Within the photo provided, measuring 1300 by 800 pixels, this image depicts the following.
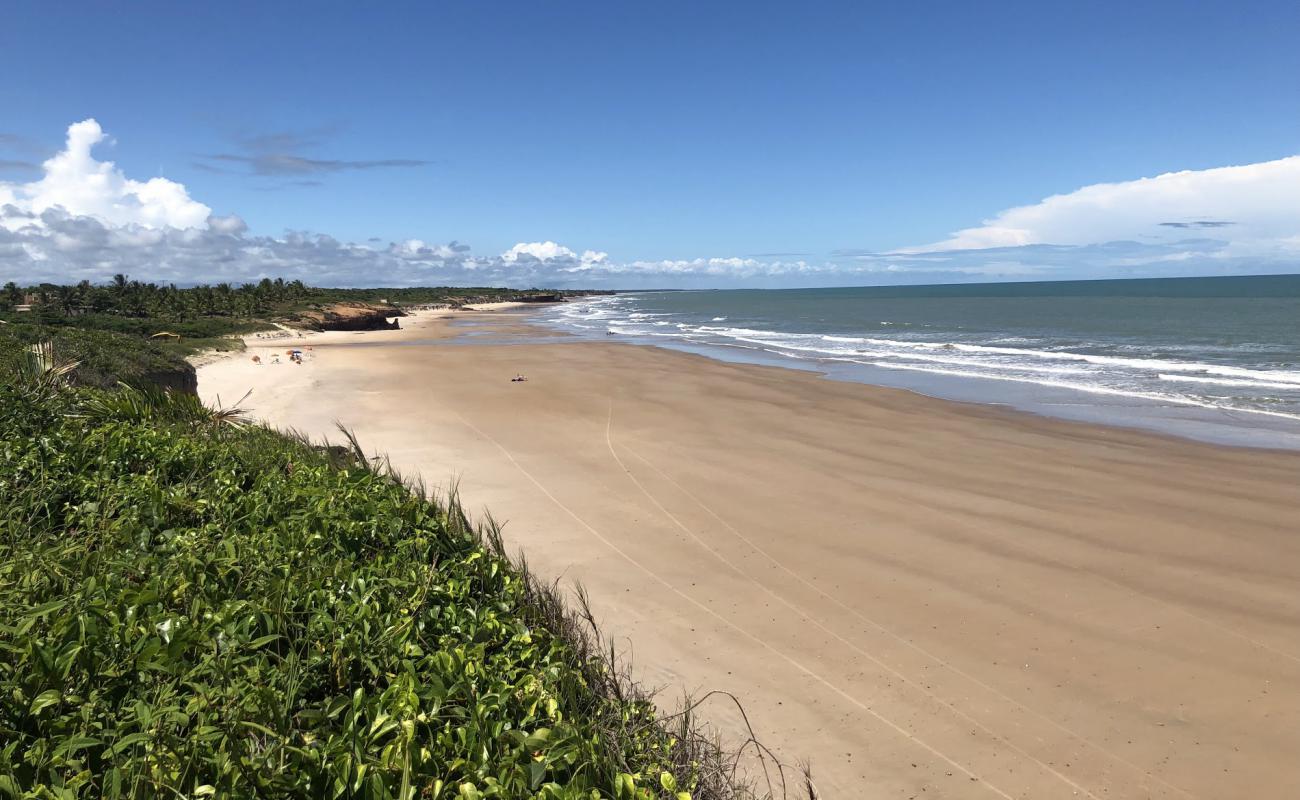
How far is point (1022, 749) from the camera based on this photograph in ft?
18.0

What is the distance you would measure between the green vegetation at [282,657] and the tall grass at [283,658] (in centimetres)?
1

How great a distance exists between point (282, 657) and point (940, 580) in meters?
7.40

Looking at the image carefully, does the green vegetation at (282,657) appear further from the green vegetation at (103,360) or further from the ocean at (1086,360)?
the ocean at (1086,360)

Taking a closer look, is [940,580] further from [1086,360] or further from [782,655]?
[1086,360]

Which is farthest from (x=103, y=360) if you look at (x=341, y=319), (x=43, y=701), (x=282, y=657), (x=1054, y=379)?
(x=341, y=319)

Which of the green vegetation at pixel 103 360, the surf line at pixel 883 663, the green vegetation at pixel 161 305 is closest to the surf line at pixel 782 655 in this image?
the surf line at pixel 883 663

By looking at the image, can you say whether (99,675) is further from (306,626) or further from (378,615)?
(378,615)

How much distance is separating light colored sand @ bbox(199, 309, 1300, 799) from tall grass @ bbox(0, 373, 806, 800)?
1818mm

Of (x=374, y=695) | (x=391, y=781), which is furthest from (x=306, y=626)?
(x=391, y=781)

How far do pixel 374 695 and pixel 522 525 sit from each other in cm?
749

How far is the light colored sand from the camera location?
5.55 m

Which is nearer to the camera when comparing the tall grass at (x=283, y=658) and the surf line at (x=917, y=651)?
the tall grass at (x=283, y=658)

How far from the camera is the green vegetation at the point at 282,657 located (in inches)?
93.9

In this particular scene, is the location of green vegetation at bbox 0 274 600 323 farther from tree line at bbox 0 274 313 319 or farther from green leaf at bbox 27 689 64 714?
green leaf at bbox 27 689 64 714
